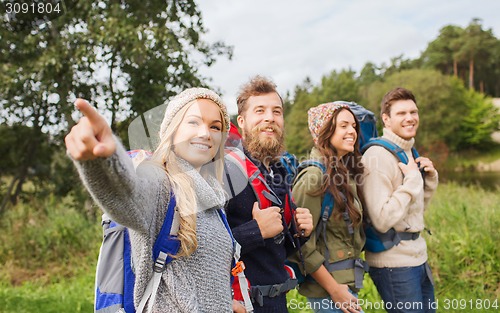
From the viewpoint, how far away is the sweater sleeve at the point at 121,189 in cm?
107

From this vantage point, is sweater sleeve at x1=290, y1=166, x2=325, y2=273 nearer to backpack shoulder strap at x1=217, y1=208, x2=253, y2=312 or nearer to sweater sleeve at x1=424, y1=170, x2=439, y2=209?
backpack shoulder strap at x1=217, y1=208, x2=253, y2=312

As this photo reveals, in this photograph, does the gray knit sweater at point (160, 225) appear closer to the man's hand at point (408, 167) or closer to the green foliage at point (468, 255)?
the man's hand at point (408, 167)

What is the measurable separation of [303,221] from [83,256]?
18.6 feet

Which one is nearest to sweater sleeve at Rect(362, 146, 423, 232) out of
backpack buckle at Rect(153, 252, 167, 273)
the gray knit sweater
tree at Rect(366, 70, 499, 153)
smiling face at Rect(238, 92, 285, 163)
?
smiling face at Rect(238, 92, 285, 163)

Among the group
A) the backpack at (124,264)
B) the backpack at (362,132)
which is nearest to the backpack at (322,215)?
the backpack at (362,132)

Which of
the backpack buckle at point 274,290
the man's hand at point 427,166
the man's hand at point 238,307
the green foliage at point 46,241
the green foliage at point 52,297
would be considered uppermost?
the man's hand at point 427,166

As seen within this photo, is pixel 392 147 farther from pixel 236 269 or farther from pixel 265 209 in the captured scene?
pixel 236 269

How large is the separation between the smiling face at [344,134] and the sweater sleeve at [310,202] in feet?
0.70

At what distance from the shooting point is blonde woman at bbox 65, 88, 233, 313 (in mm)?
1064

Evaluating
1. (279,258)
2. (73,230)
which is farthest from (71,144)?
(73,230)

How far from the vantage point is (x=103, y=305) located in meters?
1.43

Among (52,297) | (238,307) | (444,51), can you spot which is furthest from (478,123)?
(238,307)

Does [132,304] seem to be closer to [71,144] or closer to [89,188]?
[89,188]

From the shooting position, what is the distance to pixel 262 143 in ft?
7.30
